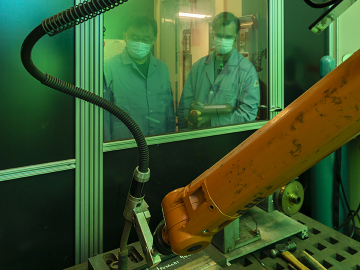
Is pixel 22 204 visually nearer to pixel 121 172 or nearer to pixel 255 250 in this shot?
pixel 121 172

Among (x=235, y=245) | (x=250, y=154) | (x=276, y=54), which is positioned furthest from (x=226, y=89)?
A: (x=250, y=154)

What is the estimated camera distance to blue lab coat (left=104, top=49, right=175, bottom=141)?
1.32m

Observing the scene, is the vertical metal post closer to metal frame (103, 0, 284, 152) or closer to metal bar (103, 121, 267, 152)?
metal frame (103, 0, 284, 152)

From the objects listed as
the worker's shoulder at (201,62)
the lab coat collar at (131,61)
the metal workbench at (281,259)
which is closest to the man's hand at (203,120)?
the worker's shoulder at (201,62)

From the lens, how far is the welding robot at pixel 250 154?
499 mm

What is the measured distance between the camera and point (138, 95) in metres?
1.42

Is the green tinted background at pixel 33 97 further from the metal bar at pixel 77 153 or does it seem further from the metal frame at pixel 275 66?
the metal frame at pixel 275 66

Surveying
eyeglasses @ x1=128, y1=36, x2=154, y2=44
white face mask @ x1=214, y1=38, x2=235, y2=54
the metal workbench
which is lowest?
the metal workbench

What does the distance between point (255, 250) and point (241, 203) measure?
2.57ft

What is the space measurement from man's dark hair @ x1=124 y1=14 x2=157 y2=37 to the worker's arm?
27.5 inches

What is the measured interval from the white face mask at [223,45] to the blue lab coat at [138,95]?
1.33 feet

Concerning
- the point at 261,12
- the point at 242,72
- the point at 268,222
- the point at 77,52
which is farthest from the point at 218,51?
the point at 268,222

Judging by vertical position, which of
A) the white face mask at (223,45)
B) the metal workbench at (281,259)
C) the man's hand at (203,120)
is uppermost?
the white face mask at (223,45)

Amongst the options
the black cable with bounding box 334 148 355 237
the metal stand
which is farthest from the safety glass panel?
the black cable with bounding box 334 148 355 237
